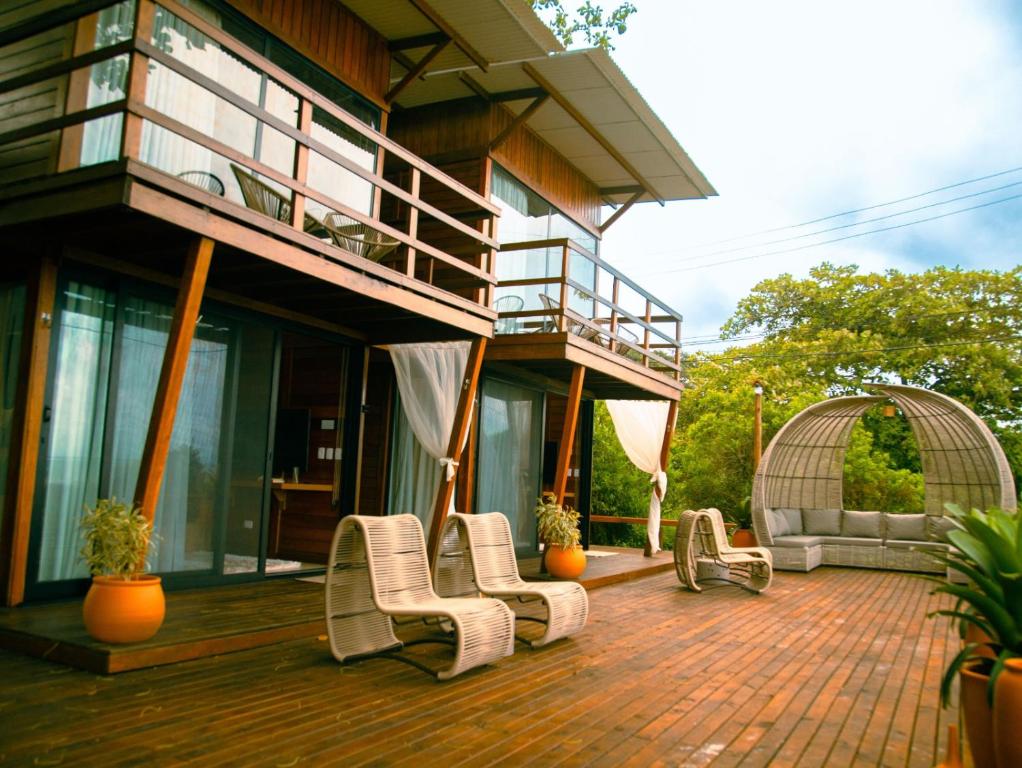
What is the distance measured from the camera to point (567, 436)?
909 centimetres

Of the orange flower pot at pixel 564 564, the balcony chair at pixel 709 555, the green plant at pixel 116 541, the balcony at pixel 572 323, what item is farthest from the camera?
the balcony at pixel 572 323

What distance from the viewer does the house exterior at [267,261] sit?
17.1ft

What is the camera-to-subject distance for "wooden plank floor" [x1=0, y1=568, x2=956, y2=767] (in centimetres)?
344

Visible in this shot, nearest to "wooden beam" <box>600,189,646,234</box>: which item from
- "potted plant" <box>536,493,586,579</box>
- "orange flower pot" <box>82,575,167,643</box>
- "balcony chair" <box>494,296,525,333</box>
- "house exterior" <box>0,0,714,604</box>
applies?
"house exterior" <box>0,0,714,604</box>

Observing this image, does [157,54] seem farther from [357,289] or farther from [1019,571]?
[1019,571]

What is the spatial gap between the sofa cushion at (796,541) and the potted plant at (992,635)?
868 centimetres

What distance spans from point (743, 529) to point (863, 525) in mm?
1770

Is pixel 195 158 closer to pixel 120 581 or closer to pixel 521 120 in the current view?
pixel 120 581

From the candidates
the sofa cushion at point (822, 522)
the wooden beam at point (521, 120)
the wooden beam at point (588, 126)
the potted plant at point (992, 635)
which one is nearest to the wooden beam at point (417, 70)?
the wooden beam at point (588, 126)

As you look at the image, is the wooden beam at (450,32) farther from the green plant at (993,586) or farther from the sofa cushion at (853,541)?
the sofa cushion at (853,541)

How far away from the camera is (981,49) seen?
39594 millimetres

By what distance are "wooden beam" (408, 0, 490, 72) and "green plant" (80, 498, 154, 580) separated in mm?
5223

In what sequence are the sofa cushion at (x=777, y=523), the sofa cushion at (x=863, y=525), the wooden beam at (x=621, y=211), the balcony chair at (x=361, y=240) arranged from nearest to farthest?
the balcony chair at (x=361, y=240)
the sofa cushion at (x=777, y=523)
the wooden beam at (x=621, y=211)
the sofa cushion at (x=863, y=525)

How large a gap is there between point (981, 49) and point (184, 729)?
46.2m
